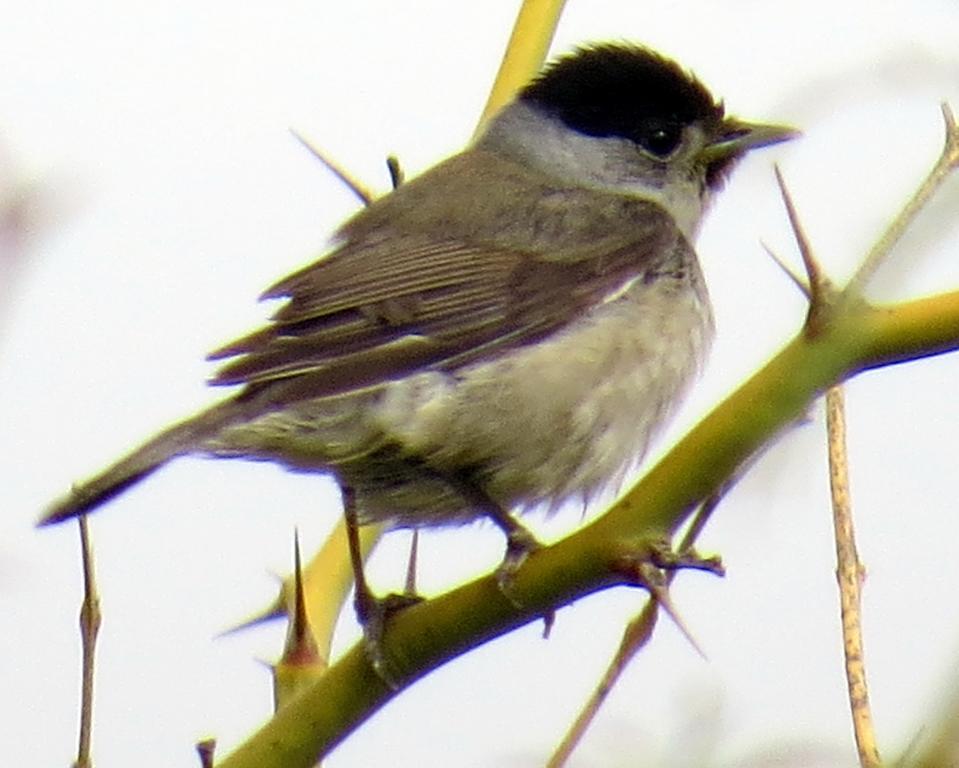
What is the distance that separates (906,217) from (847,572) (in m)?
0.54

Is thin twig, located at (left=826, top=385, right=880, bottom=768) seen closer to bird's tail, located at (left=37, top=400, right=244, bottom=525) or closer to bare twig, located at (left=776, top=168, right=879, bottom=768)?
bare twig, located at (left=776, top=168, right=879, bottom=768)

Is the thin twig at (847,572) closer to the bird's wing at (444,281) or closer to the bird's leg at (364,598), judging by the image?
the bird's leg at (364,598)

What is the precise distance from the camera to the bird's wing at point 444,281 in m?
3.02

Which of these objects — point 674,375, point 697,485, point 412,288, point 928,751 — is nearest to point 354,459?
point 412,288

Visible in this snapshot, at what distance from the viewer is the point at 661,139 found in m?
4.17

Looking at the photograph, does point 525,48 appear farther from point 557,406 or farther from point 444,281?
point 557,406

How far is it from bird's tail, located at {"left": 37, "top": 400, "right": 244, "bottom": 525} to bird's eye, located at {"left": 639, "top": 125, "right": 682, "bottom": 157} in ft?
5.37

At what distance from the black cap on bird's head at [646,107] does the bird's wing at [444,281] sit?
27cm

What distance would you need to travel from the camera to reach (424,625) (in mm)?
2180

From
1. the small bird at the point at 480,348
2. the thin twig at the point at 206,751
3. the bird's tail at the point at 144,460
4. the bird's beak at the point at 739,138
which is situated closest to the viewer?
the thin twig at the point at 206,751

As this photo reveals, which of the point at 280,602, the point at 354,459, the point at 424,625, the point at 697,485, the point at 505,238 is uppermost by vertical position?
the point at 505,238

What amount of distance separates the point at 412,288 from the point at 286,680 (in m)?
1.18

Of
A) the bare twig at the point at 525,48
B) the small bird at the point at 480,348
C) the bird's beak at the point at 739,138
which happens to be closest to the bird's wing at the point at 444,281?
the small bird at the point at 480,348

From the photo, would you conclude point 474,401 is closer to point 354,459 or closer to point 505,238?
point 354,459
